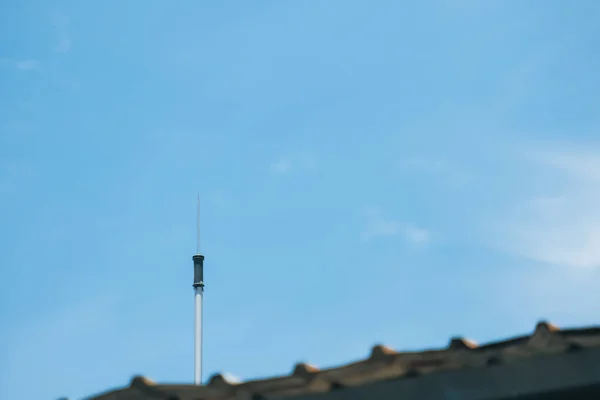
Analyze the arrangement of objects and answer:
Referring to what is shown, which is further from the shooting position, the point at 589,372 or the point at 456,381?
the point at 456,381

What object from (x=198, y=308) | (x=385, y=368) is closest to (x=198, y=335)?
(x=198, y=308)

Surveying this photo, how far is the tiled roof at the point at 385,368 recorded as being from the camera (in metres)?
6.06

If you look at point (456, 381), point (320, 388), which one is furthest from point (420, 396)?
point (320, 388)

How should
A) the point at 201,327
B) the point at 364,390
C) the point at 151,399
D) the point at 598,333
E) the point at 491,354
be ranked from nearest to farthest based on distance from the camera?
the point at 598,333 → the point at 491,354 → the point at 364,390 → the point at 151,399 → the point at 201,327

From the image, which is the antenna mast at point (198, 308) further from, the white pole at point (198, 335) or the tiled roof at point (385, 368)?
the tiled roof at point (385, 368)

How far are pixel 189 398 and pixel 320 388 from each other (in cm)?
110

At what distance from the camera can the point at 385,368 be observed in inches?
266

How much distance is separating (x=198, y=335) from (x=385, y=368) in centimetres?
1731

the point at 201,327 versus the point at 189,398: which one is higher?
the point at 201,327

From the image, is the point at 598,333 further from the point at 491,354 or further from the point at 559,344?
the point at 491,354

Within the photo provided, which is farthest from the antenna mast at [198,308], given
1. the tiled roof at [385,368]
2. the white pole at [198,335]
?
the tiled roof at [385,368]

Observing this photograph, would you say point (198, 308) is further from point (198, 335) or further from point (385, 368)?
point (385, 368)

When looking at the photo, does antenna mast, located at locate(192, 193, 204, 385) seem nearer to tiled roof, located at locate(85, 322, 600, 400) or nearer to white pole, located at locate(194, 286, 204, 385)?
white pole, located at locate(194, 286, 204, 385)

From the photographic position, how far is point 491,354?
20.8ft
